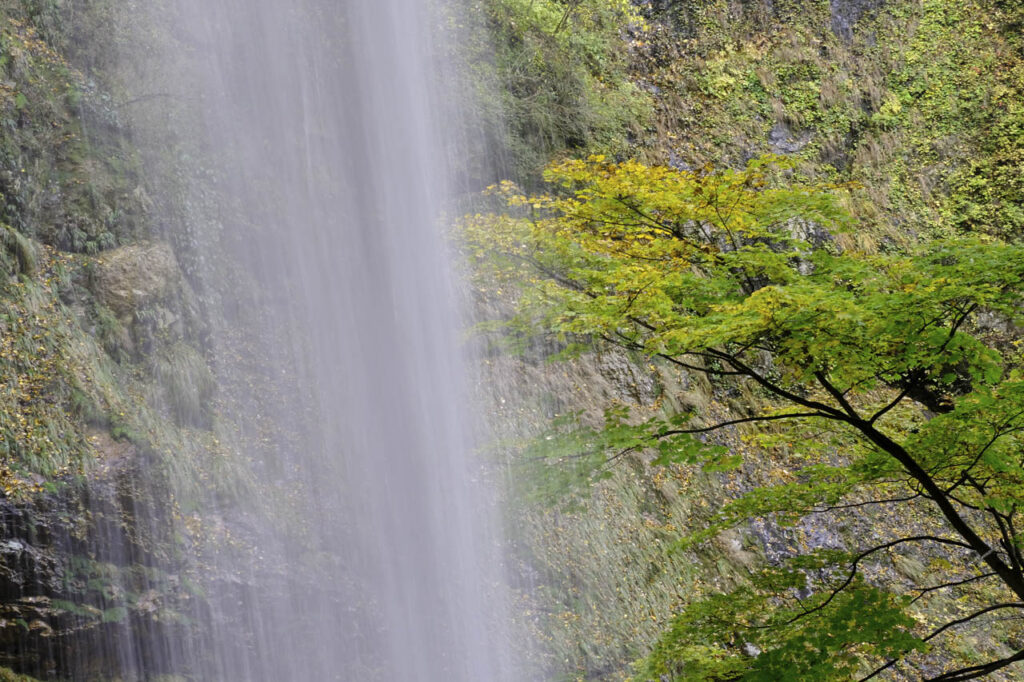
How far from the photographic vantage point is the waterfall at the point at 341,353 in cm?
740

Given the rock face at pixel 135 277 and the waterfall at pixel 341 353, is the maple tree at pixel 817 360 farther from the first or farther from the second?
the rock face at pixel 135 277

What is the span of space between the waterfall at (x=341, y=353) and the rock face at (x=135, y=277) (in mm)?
642

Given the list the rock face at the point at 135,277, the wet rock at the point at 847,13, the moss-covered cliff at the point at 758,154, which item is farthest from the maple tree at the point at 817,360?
the wet rock at the point at 847,13

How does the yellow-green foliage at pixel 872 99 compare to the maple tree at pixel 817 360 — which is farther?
the yellow-green foliage at pixel 872 99

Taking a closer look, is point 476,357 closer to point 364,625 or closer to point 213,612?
point 364,625

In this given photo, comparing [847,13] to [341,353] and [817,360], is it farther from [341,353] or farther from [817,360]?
[817,360]

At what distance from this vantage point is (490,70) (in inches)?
450

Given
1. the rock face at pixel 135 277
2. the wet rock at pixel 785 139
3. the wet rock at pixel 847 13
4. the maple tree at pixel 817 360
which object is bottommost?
the maple tree at pixel 817 360

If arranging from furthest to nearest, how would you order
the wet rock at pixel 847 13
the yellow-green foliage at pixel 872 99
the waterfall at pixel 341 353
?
the wet rock at pixel 847 13 < the yellow-green foliage at pixel 872 99 < the waterfall at pixel 341 353

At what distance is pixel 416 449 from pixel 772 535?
15.3 feet

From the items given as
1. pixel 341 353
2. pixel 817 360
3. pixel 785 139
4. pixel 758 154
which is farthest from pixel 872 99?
pixel 817 360

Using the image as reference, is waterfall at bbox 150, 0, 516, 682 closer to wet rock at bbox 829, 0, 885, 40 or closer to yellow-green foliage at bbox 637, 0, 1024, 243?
yellow-green foliage at bbox 637, 0, 1024, 243

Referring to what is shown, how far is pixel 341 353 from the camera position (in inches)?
366

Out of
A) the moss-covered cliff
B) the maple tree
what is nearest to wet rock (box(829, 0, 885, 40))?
the moss-covered cliff
